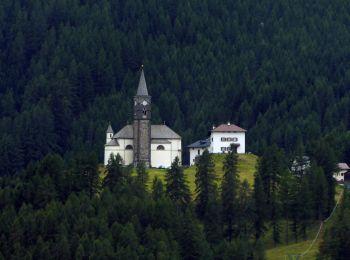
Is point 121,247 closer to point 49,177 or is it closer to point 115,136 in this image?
point 49,177

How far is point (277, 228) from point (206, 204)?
24.5ft

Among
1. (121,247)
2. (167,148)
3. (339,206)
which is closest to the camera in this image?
(121,247)

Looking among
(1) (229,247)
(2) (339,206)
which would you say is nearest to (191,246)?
(1) (229,247)

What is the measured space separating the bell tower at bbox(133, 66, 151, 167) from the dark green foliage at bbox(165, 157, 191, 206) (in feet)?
67.7

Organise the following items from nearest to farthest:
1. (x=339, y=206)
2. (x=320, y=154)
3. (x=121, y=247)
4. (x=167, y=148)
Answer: (x=121, y=247) → (x=339, y=206) → (x=320, y=154) → (x=167, y=148)

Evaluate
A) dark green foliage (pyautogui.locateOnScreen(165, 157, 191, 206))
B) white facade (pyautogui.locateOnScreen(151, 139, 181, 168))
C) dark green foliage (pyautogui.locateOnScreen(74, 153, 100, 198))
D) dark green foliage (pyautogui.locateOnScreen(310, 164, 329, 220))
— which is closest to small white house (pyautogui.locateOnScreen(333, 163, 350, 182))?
dark green foliage (pyautogui.locateOnScreen(310, 164, 329, 220))

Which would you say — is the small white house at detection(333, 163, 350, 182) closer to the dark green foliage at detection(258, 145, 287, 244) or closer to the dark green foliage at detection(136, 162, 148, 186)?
the dark green foliage at detection(258, 145, 287, 244)

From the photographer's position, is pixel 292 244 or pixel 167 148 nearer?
pixel 292 244

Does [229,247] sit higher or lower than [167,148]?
lower

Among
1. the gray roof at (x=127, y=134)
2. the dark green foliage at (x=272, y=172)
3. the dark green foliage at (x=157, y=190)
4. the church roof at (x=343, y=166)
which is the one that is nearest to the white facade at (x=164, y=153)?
the gray roof at (x=127, y=134)

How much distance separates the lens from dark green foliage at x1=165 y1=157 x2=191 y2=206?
465 feet

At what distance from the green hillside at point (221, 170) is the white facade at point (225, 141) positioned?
2550 mm

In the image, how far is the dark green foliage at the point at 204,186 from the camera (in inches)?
5541

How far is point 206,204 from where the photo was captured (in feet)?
460
